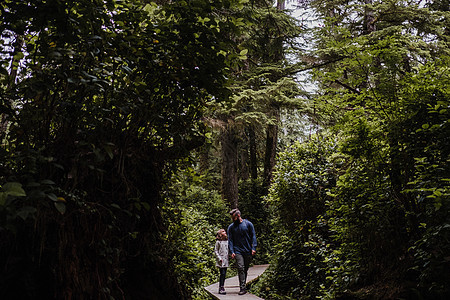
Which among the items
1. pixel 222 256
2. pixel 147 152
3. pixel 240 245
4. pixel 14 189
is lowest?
pixel 222 256

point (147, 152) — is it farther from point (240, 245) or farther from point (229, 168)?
point (229, 168)

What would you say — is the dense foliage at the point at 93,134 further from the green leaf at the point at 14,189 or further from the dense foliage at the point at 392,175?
the dense foliage at the point at 392,175

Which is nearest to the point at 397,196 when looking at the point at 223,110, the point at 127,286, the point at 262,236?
the point at 127,286

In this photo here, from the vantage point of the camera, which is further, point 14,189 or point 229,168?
point 229,168

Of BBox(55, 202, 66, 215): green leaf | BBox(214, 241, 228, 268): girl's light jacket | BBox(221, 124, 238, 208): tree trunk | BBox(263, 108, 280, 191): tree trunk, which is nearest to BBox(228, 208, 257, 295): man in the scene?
BBox(214, 241, 228, 268): girl's light jacket

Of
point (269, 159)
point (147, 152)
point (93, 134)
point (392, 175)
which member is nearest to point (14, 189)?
point (93, 134)

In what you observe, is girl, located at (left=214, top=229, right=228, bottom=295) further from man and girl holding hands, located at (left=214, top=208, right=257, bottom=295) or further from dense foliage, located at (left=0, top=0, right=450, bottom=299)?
dense foliage, located at (left=0, top=0, right=450, bottom=299)

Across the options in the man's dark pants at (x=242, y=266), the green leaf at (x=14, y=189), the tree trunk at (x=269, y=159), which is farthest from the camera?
the tree trunk at (x=269, y=159)

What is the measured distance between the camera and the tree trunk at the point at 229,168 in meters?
17.5

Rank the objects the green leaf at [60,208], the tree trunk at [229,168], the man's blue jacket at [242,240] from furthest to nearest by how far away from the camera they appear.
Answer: the tree trunk at [229,168] → the man's blue jacket at [242,240] → the green leaf at [60,208]

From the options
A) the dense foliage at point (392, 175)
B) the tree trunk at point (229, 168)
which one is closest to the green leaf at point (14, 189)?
the dense foliage at point (392, 175)

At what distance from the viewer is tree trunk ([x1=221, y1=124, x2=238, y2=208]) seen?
1755cm

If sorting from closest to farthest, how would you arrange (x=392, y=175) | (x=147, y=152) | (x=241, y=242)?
(x=147, y=152) → (x=392, y=175) → (x=241, y=242)

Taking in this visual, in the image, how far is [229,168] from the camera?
17672mm
